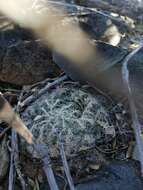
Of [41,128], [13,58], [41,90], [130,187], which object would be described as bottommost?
[130,187]

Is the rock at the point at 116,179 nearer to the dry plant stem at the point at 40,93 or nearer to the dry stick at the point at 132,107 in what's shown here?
the dry stick at the point at 132,107

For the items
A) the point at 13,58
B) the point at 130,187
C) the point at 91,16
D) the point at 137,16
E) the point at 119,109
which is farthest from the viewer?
the point at 137,16

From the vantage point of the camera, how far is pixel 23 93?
229cm

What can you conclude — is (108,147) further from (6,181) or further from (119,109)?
(6,181)

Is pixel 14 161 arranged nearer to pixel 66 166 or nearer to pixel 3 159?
pixel 3 159

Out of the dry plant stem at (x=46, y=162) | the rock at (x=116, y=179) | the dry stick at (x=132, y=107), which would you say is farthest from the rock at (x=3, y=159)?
the dry stick at (x=132, y=107)

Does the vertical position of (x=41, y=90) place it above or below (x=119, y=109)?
above

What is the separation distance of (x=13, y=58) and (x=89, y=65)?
0.46 metres

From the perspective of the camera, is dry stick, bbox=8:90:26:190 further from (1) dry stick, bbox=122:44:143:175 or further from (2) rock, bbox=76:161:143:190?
(1) dry stick, bbox=122:44:143:175

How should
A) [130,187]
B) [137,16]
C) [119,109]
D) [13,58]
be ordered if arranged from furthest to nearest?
[137,16] → [13,58] → [119,109] → [130,187]

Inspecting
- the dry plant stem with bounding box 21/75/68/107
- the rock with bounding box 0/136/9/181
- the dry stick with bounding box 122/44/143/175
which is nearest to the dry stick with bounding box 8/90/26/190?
the rock with bounding box 0/136/9/181

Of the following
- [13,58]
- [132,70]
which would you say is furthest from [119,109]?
[13,58]

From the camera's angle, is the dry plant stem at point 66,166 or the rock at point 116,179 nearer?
the dry plant stem at point 66,166

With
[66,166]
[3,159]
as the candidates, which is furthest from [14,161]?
[66,166]
